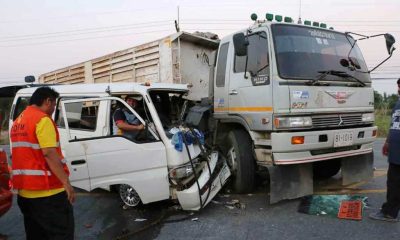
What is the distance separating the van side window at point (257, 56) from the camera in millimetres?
5758

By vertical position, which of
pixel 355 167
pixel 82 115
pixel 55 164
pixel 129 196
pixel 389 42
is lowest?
pixel 129 196

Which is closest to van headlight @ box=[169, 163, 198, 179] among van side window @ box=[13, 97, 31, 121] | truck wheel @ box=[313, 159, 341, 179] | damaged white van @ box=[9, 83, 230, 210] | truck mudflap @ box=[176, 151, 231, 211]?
damaged white van @ box=[9, 83, 230, 210]

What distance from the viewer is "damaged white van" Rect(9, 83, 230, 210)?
5449mm

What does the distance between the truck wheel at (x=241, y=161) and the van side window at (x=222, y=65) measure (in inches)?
33.8

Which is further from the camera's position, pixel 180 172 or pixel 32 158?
pixel 180 172

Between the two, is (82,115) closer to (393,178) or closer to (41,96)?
(41,96)

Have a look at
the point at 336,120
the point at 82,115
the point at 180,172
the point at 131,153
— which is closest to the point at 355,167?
the point at 336,120

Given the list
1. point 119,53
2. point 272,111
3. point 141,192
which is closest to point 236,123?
point 272,111

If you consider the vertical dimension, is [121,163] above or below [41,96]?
below

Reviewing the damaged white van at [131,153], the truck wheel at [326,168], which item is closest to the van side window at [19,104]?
the damaged white van at [131,153]

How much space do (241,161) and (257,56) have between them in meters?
1.55

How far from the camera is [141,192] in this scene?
5.45 metres

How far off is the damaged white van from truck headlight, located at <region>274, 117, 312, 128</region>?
1.16 metres

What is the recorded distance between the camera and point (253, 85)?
19.3 feet
